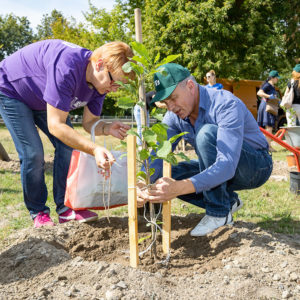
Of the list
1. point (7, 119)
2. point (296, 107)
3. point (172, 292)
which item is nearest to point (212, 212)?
point (172, 292)

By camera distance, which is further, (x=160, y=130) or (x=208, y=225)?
(x=208, y=225)

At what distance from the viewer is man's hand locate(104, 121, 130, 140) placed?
2.52 metres

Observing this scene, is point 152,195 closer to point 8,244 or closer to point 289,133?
point 8,244

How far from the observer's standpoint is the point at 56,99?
7.47 ft

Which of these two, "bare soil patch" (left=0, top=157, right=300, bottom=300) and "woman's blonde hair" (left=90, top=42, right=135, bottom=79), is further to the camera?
"woman's blonde hair" (left=90, top=42, right=135, bottom=79)

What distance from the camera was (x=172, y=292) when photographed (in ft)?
6.03

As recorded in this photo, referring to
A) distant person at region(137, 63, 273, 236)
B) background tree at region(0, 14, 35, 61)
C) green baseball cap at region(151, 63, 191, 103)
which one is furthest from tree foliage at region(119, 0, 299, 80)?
background tree at region(0, 14, 35, 61)

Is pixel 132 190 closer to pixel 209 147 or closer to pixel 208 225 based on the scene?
pixel 209 147

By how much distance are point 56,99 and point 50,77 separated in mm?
173

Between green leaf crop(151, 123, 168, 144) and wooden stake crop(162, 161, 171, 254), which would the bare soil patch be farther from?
green leaf crop(151, 123, 168, 144)

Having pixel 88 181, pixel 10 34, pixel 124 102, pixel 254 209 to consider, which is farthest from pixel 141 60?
pixel 10 34

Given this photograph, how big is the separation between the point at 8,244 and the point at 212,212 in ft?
5.30

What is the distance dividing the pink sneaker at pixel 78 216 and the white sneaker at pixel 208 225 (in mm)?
914

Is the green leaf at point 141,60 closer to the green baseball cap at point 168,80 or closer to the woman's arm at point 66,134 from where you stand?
the green baseball cap at point 168,80
